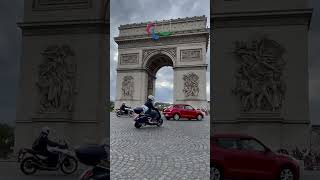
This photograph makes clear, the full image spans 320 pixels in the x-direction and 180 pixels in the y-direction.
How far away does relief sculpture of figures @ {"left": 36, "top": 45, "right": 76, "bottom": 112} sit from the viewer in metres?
3.38

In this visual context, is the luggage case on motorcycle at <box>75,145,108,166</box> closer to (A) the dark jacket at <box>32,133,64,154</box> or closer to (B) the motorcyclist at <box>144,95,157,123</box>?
(A) the dark jacket at <box>32,133,64,154</box>

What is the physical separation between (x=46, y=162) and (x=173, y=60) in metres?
1.51

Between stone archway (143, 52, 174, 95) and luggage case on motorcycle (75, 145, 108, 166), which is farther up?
stone archway (143, 52, 174, 95)

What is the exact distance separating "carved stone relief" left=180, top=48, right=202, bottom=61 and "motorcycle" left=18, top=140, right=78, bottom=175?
4.59 feet

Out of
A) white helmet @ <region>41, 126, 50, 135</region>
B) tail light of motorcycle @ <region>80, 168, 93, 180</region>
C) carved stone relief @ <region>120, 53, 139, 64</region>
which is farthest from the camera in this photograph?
white helmet @ <region>41, 126, 50, 135</region>

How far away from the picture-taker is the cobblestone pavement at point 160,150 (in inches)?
106

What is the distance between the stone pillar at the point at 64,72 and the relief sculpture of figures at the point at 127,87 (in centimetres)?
48

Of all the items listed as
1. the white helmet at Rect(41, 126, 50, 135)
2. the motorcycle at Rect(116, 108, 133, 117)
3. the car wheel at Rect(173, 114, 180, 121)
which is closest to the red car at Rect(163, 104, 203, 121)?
the car wheel at Rect(173, 114, 180, 121)

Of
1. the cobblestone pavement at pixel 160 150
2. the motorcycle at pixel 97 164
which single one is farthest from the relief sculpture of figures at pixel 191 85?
the motorcycle at pixel 97 164

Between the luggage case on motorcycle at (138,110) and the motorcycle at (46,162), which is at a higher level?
the luggage case on motorcycle at (138,110)

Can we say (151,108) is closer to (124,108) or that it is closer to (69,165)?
(124,108)

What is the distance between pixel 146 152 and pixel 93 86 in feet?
2.84

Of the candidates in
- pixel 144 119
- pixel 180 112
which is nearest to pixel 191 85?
pixel 180 112

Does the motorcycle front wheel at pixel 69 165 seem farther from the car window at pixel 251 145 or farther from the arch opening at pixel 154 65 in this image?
the car window at pixel 251 145
